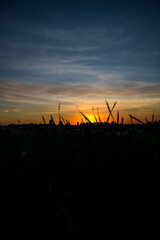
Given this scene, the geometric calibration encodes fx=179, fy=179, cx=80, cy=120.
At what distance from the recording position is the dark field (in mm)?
1180

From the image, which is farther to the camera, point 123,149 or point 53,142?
point 53,142

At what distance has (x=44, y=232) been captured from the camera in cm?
121

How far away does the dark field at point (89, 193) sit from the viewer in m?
1.18

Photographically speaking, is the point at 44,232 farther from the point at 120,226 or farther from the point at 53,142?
the point at 53,142

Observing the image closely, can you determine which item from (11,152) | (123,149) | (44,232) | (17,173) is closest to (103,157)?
(123,149)

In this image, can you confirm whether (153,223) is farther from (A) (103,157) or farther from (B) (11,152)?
(B) (11,152)

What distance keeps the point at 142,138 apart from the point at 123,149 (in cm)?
45

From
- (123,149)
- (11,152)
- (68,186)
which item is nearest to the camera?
(68,186)

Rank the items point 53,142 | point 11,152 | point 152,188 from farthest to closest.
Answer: point 11,152
point 53,142
point 152,188

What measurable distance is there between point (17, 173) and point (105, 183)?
1.11m

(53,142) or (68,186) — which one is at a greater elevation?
(53,142)

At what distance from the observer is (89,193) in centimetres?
151

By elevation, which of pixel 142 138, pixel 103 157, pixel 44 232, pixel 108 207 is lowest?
pixel 44 232

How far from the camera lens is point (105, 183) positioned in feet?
5.19
